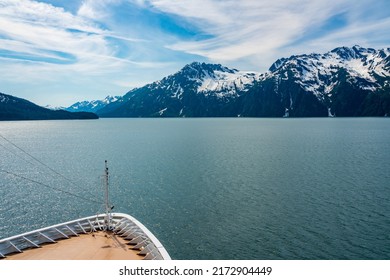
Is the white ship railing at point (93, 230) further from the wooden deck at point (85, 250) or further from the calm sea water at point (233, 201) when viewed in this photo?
the calm sea water at point (233, 201)

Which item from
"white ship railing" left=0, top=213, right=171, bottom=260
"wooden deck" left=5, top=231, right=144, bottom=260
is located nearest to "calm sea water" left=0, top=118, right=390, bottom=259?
"white ship railing" left=0, top=213, right=171, bottom=260

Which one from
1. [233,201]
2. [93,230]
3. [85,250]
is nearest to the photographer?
[85,250]

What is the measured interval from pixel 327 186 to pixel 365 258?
35104mm

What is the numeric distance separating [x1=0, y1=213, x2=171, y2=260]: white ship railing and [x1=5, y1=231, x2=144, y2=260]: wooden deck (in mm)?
624

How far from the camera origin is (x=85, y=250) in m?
31.3

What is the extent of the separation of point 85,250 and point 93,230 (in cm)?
550

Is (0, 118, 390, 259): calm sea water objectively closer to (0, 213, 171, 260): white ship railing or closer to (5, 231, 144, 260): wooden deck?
(0, 213, 171, 260): white ship railing

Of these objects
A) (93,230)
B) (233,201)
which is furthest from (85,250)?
(233,201)

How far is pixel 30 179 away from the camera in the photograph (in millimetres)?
84500

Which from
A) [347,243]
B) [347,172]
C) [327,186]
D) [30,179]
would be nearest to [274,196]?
[327,186]

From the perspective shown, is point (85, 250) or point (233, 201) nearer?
point (85, 250)

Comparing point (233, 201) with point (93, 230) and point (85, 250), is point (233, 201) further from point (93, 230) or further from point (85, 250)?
point (85, 250)

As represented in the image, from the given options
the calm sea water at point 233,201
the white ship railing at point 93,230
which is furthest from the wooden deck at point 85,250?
the calm sea water at point 233,201

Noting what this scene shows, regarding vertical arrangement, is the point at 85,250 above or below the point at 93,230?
below
